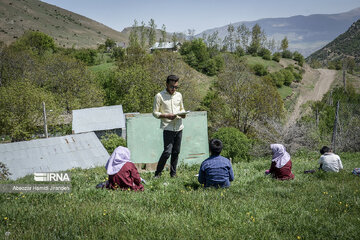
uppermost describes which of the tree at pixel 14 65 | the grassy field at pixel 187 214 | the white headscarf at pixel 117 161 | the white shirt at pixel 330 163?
the tree at pixel 14 65

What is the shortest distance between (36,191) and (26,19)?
563 ft

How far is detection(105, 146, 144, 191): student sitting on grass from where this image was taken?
5.68m

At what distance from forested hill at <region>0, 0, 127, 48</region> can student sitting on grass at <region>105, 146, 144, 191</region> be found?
124054 mm

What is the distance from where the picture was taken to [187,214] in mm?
4074

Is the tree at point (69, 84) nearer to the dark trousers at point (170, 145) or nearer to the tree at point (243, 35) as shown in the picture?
the dark trousers at point (170, 145)

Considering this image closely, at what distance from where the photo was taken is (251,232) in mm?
3488

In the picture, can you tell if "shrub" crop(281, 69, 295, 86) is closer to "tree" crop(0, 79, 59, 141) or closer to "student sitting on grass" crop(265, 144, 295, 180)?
"tree" crop(0, 79, 59, 141)

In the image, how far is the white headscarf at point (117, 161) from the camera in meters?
5.73

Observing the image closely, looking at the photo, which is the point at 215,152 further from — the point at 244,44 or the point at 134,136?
the point at 244,44

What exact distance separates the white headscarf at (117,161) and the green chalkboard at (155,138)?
303 centimetres

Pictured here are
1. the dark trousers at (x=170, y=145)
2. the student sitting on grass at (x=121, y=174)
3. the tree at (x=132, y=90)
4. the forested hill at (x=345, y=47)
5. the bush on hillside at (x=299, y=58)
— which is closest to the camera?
the student sitting on grass at (x=121, y=174)

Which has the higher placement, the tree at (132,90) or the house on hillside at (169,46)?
the house on hillside at (169,46)

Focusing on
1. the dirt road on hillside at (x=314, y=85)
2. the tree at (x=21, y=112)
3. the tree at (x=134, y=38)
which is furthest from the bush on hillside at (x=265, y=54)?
the tree at (x=21, y=112)

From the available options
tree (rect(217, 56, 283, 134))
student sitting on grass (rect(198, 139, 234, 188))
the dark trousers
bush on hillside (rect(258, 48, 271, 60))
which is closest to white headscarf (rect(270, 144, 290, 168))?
student sitting on grass (rect(198, 139, 234, 188))
